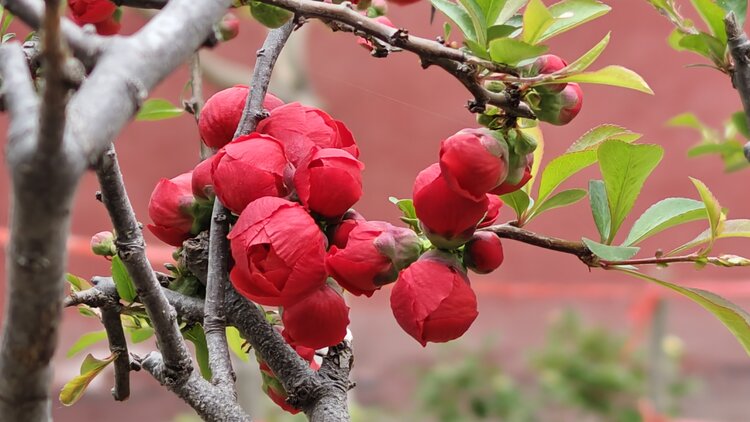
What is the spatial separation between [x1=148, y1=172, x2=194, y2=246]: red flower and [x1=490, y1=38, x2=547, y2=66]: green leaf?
146 millimetres

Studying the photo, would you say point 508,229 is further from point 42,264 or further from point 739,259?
point 42,264

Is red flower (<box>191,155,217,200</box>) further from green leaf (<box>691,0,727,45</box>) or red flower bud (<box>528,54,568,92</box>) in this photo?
green leaf (<box>691,0,727,45</box>)

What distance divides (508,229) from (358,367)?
439cm

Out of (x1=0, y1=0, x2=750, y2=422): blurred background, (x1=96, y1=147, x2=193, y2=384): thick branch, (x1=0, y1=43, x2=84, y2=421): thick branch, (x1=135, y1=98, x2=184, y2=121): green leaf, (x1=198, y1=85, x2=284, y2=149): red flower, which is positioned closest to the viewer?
(x1=0, y1=43, x2=84, y2=421): thick branch

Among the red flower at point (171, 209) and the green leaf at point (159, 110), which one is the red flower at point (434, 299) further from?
the green leaf at point (159, 110)

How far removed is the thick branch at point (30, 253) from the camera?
15 centimetres

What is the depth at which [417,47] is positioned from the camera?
11.7 inches

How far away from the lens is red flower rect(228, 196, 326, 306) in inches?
11.7

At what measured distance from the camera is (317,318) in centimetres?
32

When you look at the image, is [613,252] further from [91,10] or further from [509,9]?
[91,10]

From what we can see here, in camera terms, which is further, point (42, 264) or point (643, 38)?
point (643, 38)

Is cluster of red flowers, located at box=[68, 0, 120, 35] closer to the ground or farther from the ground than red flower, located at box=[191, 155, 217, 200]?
farther from the ground

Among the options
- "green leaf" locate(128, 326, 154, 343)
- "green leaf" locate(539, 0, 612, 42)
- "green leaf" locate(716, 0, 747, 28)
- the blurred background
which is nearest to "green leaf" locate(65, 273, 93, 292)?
"green leaf" locate(128, 326, 154, 343)

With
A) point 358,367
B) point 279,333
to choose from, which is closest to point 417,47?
point 279,333
